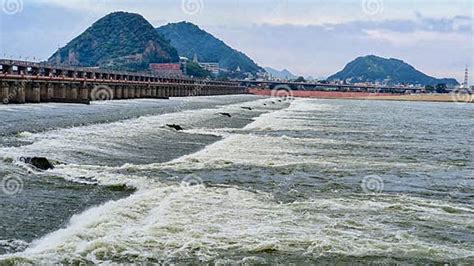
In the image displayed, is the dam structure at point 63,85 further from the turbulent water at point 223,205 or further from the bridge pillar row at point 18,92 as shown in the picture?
the turbulent water at point 223,205

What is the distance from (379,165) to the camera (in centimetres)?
2527

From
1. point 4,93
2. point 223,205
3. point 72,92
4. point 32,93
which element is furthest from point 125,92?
point 223,205

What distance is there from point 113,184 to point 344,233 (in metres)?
7.01

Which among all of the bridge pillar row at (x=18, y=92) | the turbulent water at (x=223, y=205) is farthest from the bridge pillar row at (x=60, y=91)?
the turbulent water at (x=223, y=205)

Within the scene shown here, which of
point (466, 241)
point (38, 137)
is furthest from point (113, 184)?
point (38, 137)

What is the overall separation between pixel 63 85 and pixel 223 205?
6239 cm

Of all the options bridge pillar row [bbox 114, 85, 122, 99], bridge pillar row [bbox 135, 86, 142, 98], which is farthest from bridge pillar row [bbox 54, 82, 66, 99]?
bridge pillar row [bbox 135, 86, 142, 98]

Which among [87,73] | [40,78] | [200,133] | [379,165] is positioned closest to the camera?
[379,165]

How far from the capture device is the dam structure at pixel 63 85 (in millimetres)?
59781

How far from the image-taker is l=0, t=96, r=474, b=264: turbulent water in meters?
11.2

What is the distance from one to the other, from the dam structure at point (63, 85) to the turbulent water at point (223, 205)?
33.5 m

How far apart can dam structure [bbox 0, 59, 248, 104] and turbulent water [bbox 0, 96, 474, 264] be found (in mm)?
33544

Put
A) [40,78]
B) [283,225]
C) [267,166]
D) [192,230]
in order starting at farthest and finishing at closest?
[40,78] < [267,166] < [283,225] < [192,230]

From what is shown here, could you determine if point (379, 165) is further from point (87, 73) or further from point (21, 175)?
Answer: point (87, 73)
